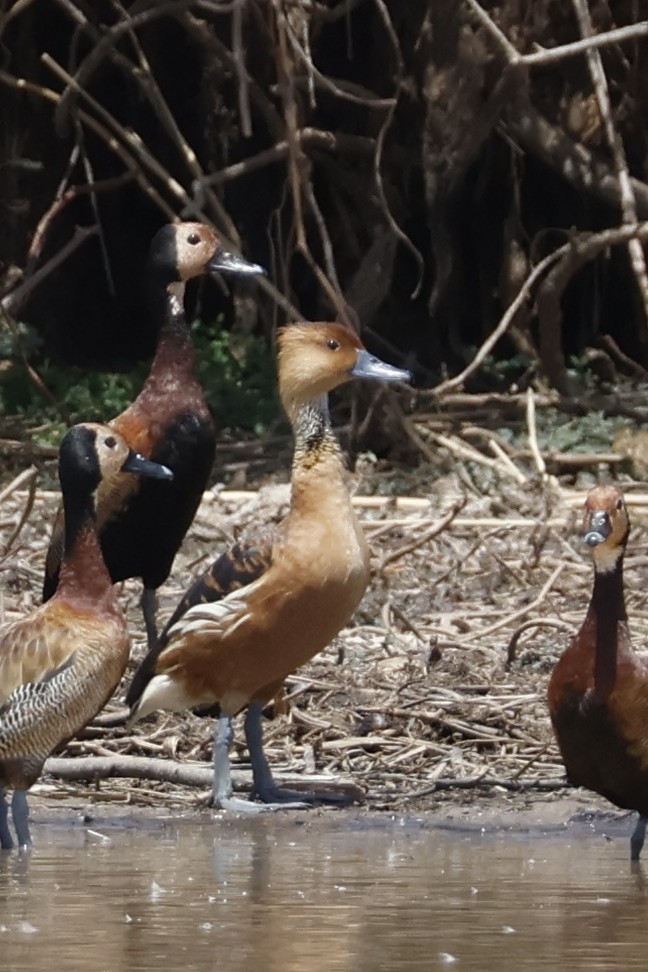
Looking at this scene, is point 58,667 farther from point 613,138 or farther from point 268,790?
point 613,138

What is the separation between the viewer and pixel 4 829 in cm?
579

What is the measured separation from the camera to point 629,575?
878cm

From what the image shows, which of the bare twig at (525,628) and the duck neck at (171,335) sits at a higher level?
the duck neck at (171,335)

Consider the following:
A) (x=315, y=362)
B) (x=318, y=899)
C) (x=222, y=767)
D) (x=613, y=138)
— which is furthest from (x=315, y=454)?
(x=613, y=138)

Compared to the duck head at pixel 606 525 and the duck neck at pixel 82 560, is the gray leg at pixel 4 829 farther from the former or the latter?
the duck head at pixel 606 525

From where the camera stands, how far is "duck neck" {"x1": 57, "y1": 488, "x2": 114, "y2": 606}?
20.1ft

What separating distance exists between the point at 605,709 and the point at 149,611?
2.62 metres

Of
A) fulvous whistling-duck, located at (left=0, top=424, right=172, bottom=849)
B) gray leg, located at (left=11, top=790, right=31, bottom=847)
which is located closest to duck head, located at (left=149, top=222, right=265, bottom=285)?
fulvous whistling-duck, located at (left=0, top=424, right=172, bottom=849)

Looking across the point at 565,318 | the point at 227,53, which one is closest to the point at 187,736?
the point at 227,53

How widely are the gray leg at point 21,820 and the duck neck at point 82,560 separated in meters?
0.60

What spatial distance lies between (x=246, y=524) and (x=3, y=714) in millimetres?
3780

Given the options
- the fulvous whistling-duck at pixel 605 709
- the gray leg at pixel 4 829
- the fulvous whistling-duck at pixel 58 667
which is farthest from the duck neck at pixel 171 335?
the fulvous whistling-duck at pixel 605 709

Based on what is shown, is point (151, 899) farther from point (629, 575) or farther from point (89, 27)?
point (89, 27)

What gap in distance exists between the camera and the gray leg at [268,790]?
20.8 feet
